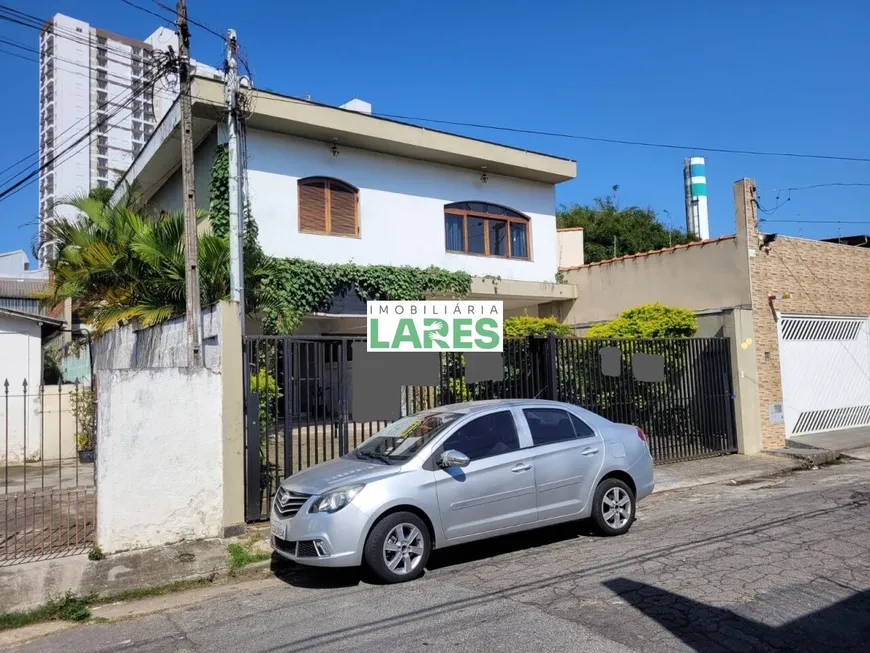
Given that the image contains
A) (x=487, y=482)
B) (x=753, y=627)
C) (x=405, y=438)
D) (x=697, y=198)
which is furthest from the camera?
(x=697, y=198)

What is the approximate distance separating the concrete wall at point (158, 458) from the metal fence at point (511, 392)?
0.51m

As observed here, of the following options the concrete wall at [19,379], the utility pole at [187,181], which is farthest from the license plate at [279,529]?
the concrete wall at [19,379]

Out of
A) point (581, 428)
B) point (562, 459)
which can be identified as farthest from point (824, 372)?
point (562, 459)

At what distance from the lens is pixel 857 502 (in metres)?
8.88

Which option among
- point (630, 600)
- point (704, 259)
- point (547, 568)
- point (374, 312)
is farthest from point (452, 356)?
point (704, 259)

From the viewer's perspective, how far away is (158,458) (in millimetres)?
7566

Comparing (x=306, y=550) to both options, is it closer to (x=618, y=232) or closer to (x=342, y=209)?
(x=342, y=209)

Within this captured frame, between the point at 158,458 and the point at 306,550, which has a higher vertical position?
the point at 158,458

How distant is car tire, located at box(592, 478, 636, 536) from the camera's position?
7.38m

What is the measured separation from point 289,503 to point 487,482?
6.33 ft

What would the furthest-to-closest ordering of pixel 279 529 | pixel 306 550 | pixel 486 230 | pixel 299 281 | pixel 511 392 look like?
pixel 486 230 < pixel 299 281 < pixel 511 392 < pixel 279 529 < pixel 306 550

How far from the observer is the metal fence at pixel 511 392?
8.55 metres

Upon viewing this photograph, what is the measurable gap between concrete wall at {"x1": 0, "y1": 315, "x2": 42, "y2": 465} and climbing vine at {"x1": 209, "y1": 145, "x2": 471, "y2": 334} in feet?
17.9

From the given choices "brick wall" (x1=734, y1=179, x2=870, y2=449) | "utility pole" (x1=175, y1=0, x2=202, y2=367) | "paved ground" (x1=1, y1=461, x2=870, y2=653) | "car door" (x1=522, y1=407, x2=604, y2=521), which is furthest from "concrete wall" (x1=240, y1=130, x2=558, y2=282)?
"paved ground" (x1=1, y1=461, x2=870, y2=653)
